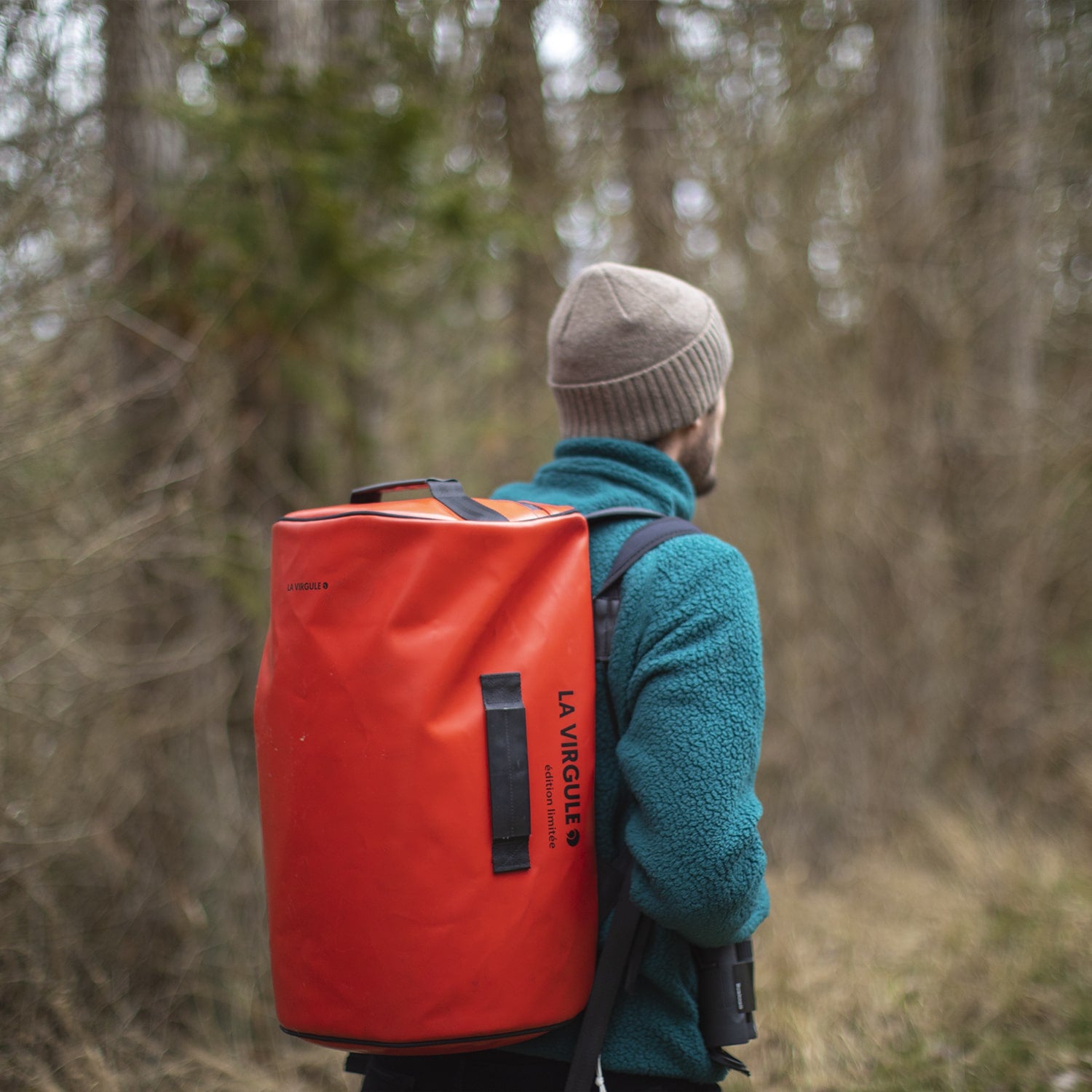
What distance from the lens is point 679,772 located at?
1285 mm

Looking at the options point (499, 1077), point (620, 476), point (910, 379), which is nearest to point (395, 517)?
point (620, 476)

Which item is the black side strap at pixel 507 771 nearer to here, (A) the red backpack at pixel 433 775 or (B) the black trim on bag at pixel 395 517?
(A) the red backpack at pixel 433 775

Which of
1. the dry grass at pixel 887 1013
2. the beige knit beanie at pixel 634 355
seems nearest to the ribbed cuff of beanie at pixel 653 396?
the beige knit beanie at pixel 634 355

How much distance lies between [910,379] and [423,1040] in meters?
5.87

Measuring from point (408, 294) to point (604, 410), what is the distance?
10.5 feet

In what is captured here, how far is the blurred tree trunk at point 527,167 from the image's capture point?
598cm

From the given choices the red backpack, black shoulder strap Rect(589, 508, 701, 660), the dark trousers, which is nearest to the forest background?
the dark trousers

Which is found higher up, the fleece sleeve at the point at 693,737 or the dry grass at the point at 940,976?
the fleece sleeve at the point at 693,737

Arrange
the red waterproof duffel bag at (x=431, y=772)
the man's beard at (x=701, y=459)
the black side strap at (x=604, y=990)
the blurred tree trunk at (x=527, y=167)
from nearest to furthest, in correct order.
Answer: the red waterproof duffel bag at (x=431, y=772) < the black side strap at (x=604, y=990) < the man's beard at (x=701, y=459) < the blurred tree trunk at (x=527, y=167)

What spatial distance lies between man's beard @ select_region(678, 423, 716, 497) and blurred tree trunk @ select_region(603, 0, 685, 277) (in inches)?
176

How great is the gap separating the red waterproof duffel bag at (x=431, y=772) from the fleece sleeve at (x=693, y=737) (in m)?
0.09

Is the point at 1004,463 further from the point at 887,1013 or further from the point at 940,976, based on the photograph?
the point at 887,1013

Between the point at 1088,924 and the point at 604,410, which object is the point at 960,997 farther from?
the point at 604,410

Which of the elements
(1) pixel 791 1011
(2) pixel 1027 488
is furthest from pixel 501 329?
(1) pixel 791 1011
